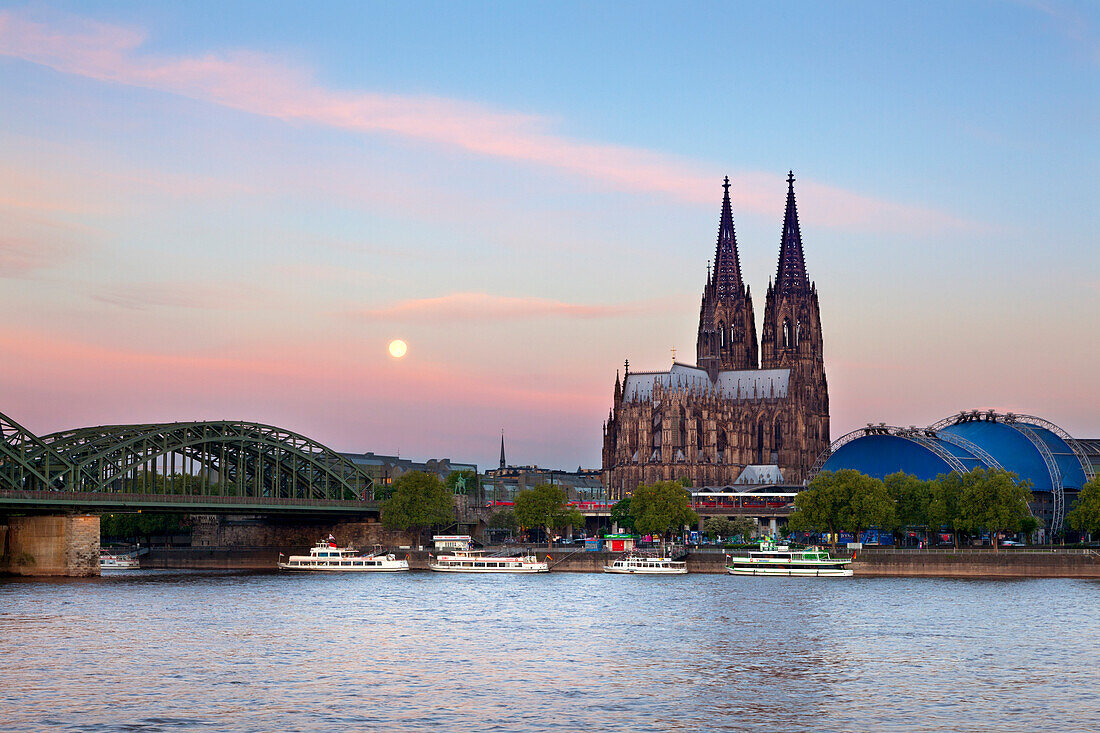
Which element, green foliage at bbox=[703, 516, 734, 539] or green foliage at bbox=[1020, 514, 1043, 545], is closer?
green foliage at bbox=[1020, 514, 1043, 545]

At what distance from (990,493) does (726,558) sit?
27110mm

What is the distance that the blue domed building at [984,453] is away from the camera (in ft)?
586

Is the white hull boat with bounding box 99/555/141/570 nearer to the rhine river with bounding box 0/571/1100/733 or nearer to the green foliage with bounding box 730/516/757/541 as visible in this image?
the rhine river with bounding box 0/571/1100/733

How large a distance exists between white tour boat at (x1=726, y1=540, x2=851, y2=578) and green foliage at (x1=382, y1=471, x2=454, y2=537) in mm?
43635

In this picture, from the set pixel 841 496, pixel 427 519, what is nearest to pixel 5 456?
pixel 427 519

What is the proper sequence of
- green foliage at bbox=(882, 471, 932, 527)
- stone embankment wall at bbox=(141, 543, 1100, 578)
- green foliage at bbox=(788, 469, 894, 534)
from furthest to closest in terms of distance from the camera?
green foliage at bbox=(882, 471, 932, 527), green foliage at bbox=(788, 469, 894, 534), stone embankment wall at bbox=(141, 543, 1100, 578)

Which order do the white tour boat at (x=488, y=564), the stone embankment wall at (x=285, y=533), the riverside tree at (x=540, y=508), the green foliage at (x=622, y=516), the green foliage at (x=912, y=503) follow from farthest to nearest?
the green foliage at (x=622, y=516)
the riverside tree at (x=540, y=508)
the stone embankment wall at (x=285, y=533)
the green foliage at (x=912, y=503)
the white tour boat at (x=488, y=564)

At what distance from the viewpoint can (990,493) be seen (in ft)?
465

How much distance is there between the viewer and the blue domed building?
178625mm

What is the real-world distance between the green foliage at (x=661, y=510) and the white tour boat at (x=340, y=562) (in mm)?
29031

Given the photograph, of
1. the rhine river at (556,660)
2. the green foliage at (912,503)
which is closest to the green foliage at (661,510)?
the green foliage at (912,503)

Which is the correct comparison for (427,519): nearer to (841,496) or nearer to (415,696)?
(841,496)

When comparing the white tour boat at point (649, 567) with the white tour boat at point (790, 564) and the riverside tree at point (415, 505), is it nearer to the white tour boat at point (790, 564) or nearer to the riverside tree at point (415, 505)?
the white tour boat at point (790, 564)

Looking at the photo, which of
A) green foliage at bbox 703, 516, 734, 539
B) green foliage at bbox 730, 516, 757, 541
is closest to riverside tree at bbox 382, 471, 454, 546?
green foliage at bbox 703, 516, 734, 539
